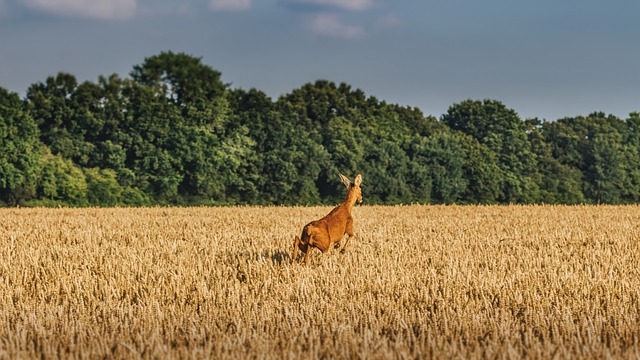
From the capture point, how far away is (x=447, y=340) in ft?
22.2

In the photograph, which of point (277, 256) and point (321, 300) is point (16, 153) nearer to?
point (277, 256)

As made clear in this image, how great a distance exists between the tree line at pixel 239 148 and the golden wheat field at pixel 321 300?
33584 millimetres

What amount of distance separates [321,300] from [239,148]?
45.2 meters

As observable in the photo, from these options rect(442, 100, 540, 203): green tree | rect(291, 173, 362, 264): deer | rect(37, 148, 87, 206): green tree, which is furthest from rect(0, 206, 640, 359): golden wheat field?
rect(442, 100, 540, 203): green tree

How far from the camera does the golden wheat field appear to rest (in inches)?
252

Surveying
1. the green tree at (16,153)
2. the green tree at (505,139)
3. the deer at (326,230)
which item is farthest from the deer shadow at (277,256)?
the green tree at (505,139)

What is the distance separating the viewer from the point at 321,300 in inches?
346

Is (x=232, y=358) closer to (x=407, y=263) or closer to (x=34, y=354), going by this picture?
(x=34, y=354)

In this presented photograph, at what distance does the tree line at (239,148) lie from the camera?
49.0m

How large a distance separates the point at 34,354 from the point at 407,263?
733 centimetres

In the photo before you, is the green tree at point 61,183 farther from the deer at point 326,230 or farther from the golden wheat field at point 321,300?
the deer at point 326,230

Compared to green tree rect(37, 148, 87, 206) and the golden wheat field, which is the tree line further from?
the golden wheat field

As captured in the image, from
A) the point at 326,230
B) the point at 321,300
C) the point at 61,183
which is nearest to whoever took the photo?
the point at 321,300

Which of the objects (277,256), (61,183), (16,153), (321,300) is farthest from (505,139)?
(321,300)
